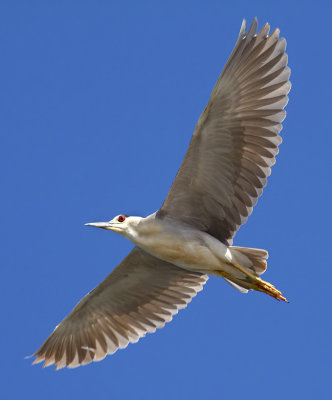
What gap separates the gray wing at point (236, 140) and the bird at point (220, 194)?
0.01 m

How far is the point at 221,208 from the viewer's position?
8523 millimetres

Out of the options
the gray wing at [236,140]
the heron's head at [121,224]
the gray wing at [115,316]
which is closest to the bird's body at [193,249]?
the heron's head at [121,224]

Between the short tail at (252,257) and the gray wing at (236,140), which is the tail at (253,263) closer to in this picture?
the short tail at (252,257)

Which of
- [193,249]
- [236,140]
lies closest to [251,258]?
[193,249]

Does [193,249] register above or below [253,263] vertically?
below

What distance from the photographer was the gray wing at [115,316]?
369 inches

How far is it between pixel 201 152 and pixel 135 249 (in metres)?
1.58

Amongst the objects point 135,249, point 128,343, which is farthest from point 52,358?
point 135,249

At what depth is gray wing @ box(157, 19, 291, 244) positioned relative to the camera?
26.0ft

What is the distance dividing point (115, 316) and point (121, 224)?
1.60m

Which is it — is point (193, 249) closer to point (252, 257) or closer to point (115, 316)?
point (252, 257)

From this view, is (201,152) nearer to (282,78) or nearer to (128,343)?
(282,78)

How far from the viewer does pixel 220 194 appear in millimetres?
8461

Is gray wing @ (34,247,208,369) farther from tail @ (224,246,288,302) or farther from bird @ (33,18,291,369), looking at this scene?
tail @ (224,246,288,302)
